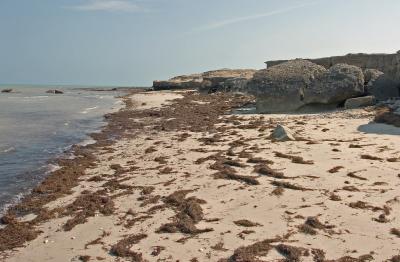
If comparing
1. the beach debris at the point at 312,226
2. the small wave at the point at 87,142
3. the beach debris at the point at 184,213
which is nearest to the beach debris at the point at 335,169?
the beach debris at the point at 312,226

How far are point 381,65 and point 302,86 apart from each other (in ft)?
34.7

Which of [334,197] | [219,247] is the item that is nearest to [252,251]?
[219,247]

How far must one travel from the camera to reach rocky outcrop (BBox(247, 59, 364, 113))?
727 inches

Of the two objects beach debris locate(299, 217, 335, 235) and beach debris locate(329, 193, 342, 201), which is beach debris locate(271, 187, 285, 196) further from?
beach debris locate(299, 217, 335, 235)

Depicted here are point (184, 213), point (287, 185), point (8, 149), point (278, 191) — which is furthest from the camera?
point (8, 149)

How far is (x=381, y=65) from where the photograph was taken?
27219mm

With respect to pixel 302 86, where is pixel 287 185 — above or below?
below

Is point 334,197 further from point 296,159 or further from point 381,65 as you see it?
point 381,65

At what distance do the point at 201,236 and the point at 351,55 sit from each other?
26429mm

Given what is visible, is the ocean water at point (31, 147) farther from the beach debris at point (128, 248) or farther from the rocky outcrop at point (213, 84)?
the rocky outcrop at point (213, 84)

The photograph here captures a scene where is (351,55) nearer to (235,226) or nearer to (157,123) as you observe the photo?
(157,123)

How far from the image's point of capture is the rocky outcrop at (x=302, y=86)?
18.5 metres

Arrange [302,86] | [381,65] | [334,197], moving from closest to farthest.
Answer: [334,197]
[302,86]
[381,65]

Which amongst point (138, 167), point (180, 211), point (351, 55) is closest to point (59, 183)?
point (138, 167)
